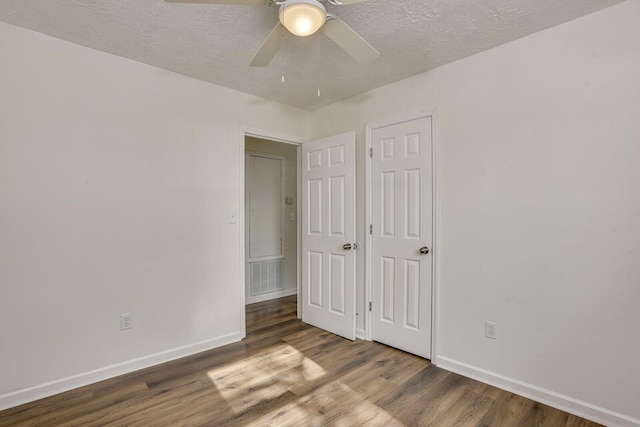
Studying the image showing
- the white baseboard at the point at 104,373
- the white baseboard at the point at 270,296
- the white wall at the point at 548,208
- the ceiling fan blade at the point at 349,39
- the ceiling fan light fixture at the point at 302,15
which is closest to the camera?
the ceiling fan light fixture at the point at 302,15

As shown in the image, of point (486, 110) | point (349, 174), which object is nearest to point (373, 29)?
point (486, 110)

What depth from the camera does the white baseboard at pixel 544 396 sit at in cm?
183

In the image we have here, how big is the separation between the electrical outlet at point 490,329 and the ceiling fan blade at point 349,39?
6.74 feet

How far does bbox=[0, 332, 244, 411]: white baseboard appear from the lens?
2051 mm

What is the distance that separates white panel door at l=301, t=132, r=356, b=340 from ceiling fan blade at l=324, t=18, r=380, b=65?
4.21 feet

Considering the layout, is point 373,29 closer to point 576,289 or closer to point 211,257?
point 576,289

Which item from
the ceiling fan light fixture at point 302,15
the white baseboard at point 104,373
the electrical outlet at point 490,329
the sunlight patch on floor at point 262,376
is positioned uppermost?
the ceiling fan light fixture at point 302,15

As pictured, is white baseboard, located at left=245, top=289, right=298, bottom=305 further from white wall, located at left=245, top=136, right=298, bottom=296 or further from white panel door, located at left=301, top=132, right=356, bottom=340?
white panel door, located at left=301, top=132, right=356, bottom=340

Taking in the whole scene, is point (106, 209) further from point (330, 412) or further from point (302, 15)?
point (330, 412)

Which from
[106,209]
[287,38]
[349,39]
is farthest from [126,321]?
[349,39]

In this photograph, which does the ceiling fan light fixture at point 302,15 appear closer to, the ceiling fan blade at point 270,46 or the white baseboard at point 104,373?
the ceiling fan blade at point 270,46

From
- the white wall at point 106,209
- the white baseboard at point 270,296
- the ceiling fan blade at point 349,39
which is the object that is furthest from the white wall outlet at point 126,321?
the ceiling fan blade at point 349,39

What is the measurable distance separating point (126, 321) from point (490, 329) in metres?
2.82

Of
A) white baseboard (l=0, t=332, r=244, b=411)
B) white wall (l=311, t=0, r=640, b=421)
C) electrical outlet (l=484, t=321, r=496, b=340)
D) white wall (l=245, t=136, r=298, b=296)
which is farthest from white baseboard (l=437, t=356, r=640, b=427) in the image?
white wall (l=245, t=136, r=298, b=296)
